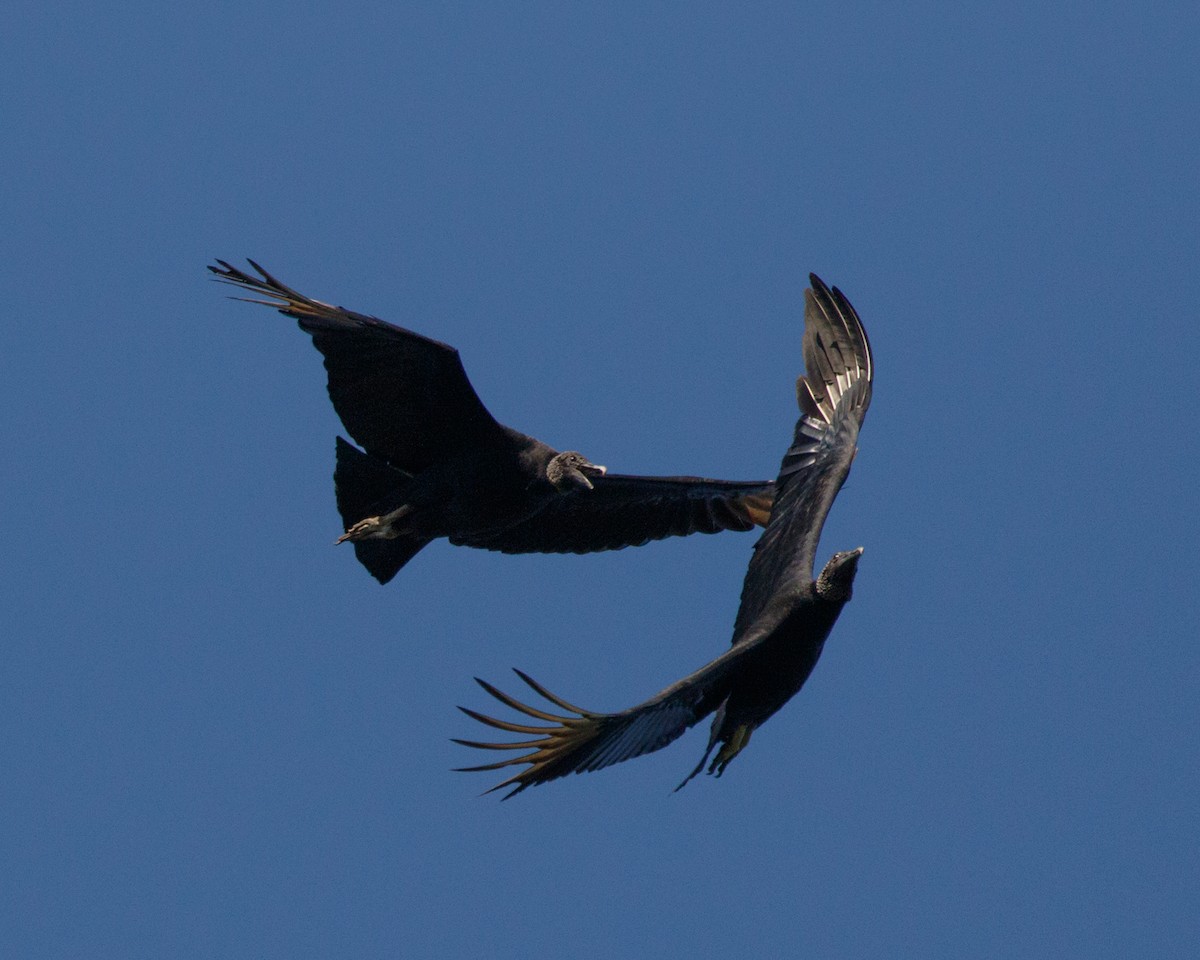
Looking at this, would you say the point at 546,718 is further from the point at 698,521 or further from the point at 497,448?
the point at 698,521

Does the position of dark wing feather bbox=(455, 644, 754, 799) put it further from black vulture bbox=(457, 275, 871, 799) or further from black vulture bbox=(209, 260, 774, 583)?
black vulture bbox=(209, 260, 774, 583)

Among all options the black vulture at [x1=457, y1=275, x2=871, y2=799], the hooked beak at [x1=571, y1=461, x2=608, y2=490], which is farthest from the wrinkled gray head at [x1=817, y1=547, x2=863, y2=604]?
the hooked beak at [x1=571, y1=461, x2=608, y2=490]

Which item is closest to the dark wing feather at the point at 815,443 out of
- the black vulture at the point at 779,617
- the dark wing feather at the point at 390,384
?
the black vulture at the point at 779,617

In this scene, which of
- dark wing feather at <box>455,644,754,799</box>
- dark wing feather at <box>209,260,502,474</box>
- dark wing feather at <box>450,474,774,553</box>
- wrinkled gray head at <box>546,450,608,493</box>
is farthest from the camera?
dark wing feather at <box>450,474,774,553</box>

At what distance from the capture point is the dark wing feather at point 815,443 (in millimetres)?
8141

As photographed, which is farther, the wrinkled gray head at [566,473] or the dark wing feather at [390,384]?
the wrinkled gray head at [566,473]

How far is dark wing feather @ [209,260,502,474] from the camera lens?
26.6 feet

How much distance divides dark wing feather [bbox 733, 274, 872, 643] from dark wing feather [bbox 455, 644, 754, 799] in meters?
0.99

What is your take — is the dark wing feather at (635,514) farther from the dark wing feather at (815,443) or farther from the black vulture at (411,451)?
the dark wing feather at (815,443)

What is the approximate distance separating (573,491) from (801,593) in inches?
63.8

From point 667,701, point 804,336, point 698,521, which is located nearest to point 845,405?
point 804,336

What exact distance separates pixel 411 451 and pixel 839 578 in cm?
211

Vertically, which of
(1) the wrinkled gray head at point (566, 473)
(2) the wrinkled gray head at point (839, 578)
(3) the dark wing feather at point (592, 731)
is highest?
(1) the wrinkled gray head at point (566, 473)

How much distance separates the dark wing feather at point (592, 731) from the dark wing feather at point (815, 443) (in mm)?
988
